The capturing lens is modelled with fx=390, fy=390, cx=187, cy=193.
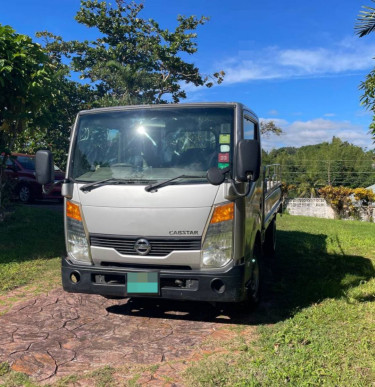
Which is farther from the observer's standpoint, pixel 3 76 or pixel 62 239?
pixel 62 239

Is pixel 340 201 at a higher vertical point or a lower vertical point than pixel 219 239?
lower

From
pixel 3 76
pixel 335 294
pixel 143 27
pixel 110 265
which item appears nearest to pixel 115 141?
pixel 110 265

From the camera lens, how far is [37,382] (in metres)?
2.97

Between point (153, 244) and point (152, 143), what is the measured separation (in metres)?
1.05

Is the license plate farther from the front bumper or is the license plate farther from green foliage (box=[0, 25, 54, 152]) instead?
green foliage (box=[0, 25, 54, 152])

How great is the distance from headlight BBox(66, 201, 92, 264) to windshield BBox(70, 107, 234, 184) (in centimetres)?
34

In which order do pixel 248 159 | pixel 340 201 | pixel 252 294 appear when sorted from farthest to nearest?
pixel 340 201
pixel 252 294
pixel 248 159

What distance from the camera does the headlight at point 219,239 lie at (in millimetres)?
3598

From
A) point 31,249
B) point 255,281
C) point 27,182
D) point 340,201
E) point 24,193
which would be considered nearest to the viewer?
point 255,281

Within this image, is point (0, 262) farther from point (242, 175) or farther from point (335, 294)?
point (335, 294)

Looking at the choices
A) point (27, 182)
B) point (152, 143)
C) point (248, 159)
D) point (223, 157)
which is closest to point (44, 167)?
point (152, 143)

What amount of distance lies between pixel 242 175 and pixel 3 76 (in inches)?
224

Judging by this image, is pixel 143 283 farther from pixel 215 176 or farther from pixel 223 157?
pixel 223 157

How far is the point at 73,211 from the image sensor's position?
3959 mm
